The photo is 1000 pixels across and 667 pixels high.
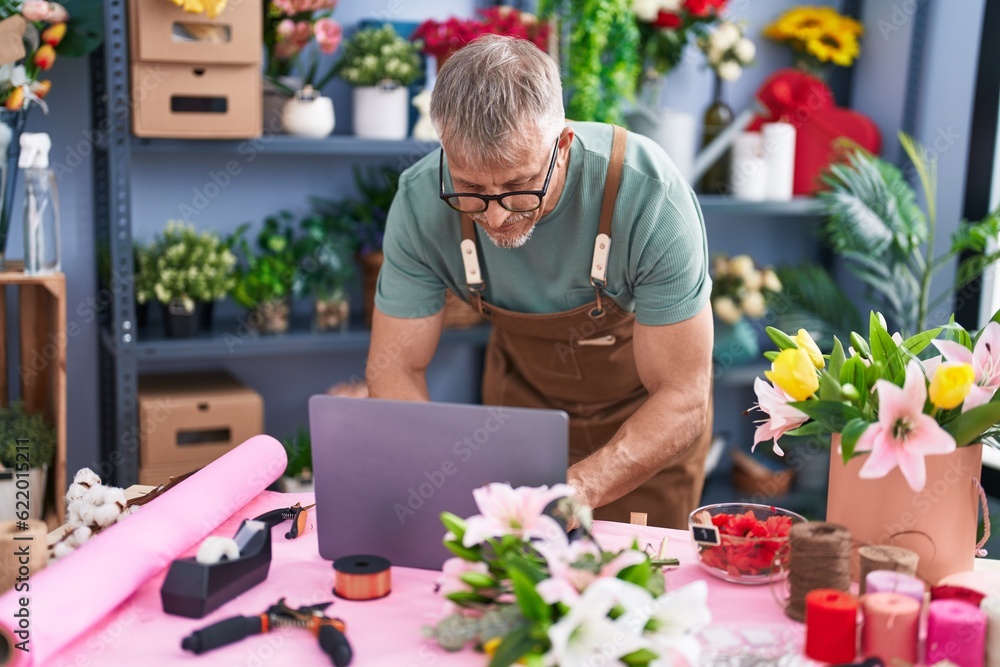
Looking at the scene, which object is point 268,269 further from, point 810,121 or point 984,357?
point 984,357

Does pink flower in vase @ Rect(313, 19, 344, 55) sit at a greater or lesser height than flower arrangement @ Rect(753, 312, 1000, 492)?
greater

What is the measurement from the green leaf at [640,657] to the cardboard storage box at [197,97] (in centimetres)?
206

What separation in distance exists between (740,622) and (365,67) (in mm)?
2135

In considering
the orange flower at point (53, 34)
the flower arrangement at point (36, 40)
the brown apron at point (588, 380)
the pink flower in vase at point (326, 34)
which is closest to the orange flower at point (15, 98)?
the flower arrangement at point (36, 40)

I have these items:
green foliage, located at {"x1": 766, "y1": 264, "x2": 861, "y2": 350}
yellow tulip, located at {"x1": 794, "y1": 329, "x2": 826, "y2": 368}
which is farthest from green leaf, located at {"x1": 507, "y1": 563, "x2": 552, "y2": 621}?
Answer: green foliage, located at {"x1": 766, "y1": 264, "x2": 861, "y2": 350}

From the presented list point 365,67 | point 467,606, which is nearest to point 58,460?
point 365,67

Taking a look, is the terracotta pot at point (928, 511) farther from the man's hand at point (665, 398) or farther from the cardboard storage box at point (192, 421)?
the cardboard storage box at point (192, 421)

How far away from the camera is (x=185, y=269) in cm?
Answer: 278

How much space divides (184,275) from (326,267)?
1.35 ft

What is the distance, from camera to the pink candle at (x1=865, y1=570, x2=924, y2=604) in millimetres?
1128

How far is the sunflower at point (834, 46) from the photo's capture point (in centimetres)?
A: 342

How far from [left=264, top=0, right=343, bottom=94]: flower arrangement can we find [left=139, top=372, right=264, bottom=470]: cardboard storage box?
0.88 m

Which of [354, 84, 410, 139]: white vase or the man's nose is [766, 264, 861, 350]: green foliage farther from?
the man's nose

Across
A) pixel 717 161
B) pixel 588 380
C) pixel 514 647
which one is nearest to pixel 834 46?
pixel 717 161
